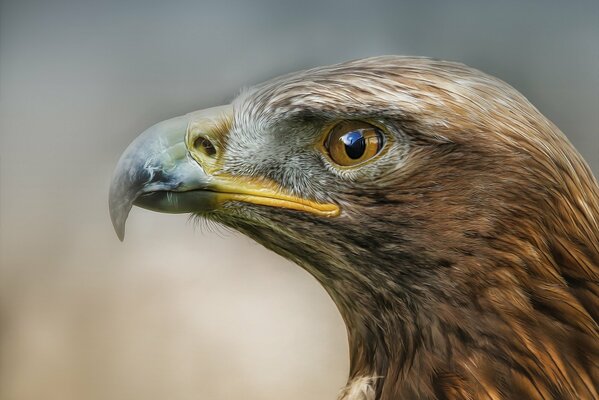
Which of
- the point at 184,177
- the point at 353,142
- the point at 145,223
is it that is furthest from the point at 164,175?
the point at 145,223

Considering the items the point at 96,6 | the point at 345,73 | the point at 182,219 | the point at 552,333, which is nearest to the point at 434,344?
the point at 552,333

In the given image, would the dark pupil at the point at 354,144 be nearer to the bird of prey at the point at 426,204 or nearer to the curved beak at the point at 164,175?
the bird of prey at the point at 426,204

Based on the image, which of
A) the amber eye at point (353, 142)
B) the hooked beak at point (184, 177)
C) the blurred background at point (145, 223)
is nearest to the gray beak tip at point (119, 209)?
the hooked beak at point (184, 177)

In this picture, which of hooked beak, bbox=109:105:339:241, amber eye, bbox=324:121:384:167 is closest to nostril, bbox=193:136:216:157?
hooked beak, bbox=109:105:339:241

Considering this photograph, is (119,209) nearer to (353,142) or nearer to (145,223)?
(353,142)

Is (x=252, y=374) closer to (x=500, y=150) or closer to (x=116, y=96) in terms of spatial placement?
(x=116, y=96)

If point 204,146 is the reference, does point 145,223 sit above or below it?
below
